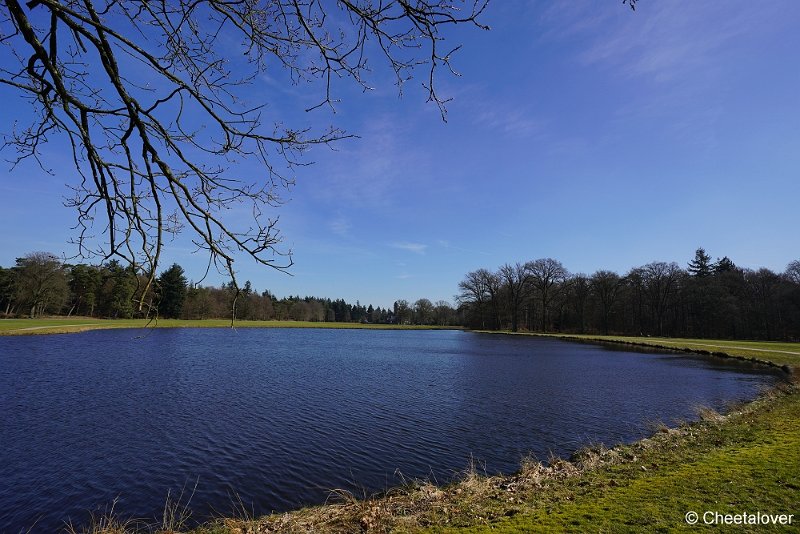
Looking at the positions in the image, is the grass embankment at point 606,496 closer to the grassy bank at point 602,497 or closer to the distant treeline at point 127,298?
the grassy bank at point 602,497

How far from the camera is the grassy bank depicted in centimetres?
556

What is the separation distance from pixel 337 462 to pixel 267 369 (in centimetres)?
1820

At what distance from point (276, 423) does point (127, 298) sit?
505 inches

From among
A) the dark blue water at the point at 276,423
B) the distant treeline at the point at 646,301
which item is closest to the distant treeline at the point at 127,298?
the dark blue water at the point at 276,423

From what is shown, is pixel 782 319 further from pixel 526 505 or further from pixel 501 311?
pixel 526 505

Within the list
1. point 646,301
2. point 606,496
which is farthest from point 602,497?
point 646,301

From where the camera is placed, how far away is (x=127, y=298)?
10.3ft

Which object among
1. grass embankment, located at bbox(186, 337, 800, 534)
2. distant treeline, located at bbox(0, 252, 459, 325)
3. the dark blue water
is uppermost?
distant treeline, located at bbox(0, 252, 459, 325)

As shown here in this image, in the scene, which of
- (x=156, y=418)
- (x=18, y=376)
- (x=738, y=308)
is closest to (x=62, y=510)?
(x=156, y=418)

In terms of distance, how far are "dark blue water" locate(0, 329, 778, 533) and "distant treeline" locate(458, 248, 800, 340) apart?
4370 cm

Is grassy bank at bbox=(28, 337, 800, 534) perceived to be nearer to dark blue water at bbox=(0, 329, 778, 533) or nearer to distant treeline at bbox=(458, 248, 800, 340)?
dark blue water at bbox=(0, 329, 778, 533)

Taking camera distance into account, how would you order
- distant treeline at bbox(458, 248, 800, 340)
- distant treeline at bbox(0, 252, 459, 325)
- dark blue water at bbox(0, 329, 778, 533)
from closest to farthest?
distant treeline at bbox(0, 252, 459, 325) < dark blue water at bbox(0, 329, 778, 533) < distant treeline at bbox(458, 248, 800, 340)

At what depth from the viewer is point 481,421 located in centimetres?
1562

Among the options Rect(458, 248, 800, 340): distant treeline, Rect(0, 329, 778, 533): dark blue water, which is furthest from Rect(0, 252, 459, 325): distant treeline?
Rect(458, 248, 800, 340): distant treeline
